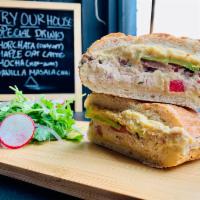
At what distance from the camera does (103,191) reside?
128cm

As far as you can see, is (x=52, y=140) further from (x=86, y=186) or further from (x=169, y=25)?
(x=169, y=25)

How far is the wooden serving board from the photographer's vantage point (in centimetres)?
127

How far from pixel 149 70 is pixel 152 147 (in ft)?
1.38

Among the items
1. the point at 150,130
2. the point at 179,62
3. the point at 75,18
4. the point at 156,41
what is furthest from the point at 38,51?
the point at 150,130

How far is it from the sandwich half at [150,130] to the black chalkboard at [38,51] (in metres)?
1.82

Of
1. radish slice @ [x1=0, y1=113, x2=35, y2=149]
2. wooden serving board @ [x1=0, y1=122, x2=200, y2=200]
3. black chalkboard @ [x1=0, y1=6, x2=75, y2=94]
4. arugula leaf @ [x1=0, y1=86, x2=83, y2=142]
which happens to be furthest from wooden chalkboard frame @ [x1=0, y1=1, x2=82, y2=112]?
wooden serving board @ [x1=0, y1=122, x2=200, y2=200]

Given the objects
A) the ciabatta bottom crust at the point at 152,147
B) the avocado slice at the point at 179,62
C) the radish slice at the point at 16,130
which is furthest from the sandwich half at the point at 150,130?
the radish slice at the point at 16,130

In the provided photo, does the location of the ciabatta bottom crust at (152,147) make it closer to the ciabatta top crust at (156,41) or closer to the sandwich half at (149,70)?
the sandwich half at (149,70)

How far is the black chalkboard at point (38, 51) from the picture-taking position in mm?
3562

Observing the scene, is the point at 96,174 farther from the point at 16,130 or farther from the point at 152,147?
the point at 16,130

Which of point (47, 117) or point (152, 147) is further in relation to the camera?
Answer: point (47, 117)

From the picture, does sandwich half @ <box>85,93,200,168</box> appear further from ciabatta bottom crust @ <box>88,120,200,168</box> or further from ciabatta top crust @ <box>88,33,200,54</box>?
ciabatta top crust @ <box>88,33,200,54</box>

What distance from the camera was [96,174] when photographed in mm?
1441

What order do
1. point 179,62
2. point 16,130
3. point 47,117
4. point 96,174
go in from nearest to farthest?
point 96,174 → point 179,62 → point 16,130 → point 47,117
